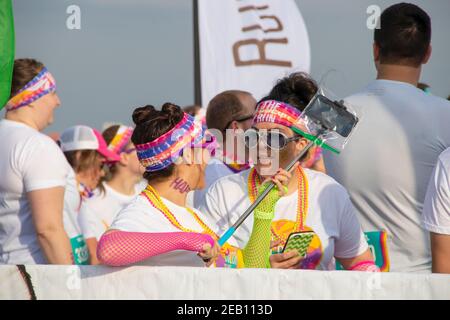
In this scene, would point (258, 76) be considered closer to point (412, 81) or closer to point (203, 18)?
point (203, 18)

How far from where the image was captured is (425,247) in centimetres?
361

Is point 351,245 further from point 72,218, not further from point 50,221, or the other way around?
point 72,218

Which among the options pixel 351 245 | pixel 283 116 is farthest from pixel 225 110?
pixel 351 245

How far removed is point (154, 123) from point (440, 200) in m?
1.05

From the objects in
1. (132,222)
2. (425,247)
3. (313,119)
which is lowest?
(425,247)

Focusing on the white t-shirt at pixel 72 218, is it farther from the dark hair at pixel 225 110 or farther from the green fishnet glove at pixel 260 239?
the green fishnet glove at pixel 260 239

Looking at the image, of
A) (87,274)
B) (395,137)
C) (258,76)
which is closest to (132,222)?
(87,274)

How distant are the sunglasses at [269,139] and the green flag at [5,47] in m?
0.95

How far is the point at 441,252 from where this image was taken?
2975 millimetres

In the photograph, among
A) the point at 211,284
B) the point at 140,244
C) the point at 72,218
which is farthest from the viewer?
the point at 72,218

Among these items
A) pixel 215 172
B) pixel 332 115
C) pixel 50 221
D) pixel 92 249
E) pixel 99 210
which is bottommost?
pixel 92 249

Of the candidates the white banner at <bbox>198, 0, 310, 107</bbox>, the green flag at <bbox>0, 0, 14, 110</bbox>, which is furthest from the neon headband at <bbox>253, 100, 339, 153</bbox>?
the white banner at <bbox>198, 0, 310, 107</bbox>
